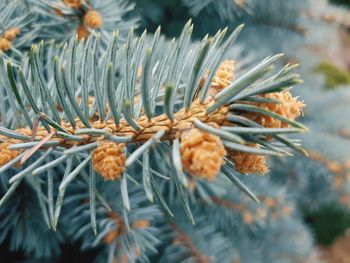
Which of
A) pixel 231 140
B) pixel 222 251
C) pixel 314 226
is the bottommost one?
pixel 314 226

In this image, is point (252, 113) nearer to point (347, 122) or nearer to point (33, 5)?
point (33, 5)

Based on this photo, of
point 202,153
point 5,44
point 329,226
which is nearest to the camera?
point 202,153

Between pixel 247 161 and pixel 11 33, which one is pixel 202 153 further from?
pixel 11 33

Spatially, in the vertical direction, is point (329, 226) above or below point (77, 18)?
below

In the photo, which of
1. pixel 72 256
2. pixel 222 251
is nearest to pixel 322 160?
pixel 222 251

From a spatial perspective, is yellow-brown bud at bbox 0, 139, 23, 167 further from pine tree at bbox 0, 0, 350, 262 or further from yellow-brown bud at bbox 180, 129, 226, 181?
yellow-brown bud at bbox 180, 129, 226, 181

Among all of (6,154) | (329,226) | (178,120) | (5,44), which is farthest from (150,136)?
(329,226)
